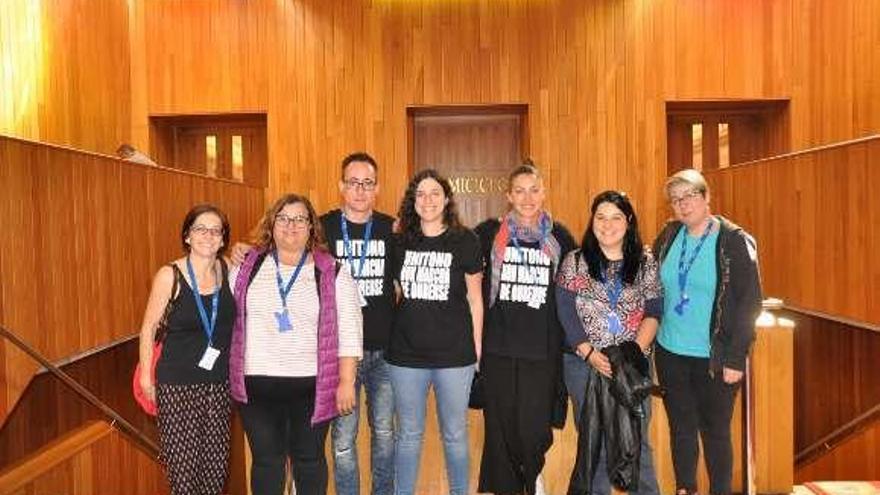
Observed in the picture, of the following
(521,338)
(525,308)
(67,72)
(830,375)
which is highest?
(67,72)

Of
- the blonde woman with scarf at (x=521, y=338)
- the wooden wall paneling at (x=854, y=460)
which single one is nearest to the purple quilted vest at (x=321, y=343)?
the blonde woman with scarf at (x=521, y=338)

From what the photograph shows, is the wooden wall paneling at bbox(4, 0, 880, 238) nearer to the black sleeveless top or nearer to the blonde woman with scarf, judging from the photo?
the blonde woman with scarf

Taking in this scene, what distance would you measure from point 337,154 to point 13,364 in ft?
13.7

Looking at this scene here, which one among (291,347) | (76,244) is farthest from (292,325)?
(76,244)

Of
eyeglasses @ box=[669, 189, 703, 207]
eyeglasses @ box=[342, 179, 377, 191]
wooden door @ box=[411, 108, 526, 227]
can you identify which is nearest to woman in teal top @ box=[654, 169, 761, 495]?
eyeglasses @ box=[669, 189, 703, 207]

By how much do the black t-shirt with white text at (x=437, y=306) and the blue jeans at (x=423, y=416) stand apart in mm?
50

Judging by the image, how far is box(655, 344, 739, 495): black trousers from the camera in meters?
2.77

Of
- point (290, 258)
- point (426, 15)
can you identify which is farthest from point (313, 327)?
point (426, 15)

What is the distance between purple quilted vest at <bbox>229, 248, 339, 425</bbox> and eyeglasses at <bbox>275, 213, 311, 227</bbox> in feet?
0.46

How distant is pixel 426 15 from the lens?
7.07 metres

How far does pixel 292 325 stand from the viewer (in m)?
2.50

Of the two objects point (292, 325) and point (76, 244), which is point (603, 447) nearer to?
point (292, 325)

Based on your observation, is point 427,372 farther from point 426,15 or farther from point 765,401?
point 426,15

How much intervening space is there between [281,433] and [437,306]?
709 mm
